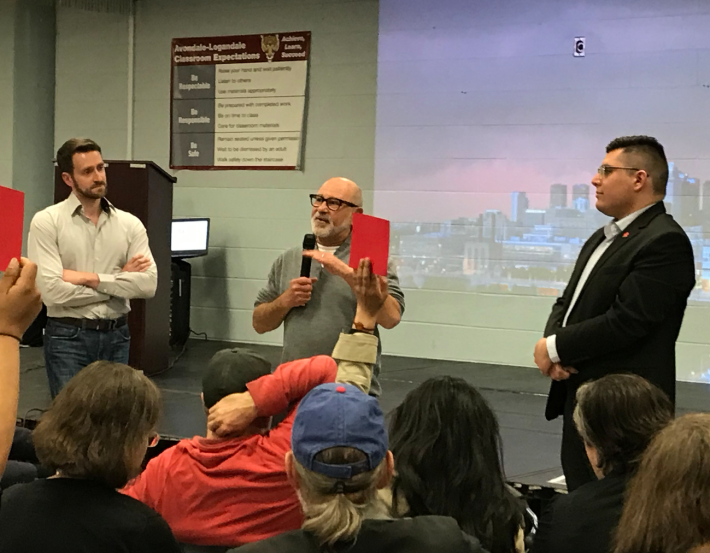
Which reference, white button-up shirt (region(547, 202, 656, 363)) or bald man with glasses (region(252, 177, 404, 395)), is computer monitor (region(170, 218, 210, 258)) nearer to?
bald man with glasses (region(252, 177, 404, 395))

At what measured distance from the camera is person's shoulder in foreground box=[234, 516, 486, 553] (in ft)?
3.78

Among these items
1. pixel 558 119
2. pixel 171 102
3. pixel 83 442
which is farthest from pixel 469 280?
pixel 83 442

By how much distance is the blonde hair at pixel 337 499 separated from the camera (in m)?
1.15

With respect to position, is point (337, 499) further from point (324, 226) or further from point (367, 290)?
point (324, 226)

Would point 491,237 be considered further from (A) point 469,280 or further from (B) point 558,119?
(B) point 558,119

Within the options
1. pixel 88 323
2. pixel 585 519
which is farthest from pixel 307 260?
pixel 585 519

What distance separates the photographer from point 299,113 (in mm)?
6859

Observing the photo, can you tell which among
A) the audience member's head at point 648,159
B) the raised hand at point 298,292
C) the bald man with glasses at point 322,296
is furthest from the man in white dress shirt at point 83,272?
the audience member's head at point 648,159

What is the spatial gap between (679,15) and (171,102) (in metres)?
4.36

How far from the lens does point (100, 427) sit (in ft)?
4.65

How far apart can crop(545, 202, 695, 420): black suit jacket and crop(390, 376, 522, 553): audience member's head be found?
35.6 inches

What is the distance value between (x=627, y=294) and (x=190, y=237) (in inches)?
198

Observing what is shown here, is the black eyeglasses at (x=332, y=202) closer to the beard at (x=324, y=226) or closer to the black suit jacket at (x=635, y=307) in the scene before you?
the beard at (x=324, y=226)

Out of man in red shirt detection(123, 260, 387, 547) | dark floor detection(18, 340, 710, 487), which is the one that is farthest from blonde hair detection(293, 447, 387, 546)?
dark floor detection(18, 340, 710, 487)
